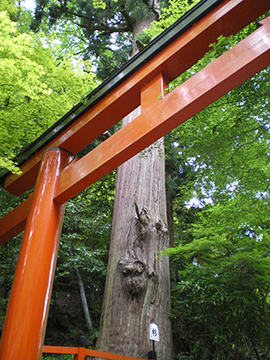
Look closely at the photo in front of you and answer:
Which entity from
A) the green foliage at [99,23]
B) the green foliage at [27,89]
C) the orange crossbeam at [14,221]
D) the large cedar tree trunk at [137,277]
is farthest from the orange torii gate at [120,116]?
the green foliage at [99,23]

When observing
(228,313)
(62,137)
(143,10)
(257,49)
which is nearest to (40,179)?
(62,137)

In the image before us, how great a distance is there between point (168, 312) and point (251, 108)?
8.92ft

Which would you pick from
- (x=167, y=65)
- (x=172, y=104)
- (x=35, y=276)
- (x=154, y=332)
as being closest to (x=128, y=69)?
(x=167, y=65)

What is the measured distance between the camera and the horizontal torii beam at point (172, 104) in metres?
1.85

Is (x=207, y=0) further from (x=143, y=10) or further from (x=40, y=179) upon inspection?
(x=143, y=10)

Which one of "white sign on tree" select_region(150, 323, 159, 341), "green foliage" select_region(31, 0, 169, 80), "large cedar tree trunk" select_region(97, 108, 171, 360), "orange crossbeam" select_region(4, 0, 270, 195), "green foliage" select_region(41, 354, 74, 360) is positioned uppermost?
"green foliage" select_region(31, 0, 169, 80)

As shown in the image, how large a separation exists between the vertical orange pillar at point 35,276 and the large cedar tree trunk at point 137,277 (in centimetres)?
130

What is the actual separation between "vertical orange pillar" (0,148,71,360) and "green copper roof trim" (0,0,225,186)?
1.31 ft

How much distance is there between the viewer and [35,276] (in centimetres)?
214

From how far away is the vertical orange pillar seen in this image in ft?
6.36

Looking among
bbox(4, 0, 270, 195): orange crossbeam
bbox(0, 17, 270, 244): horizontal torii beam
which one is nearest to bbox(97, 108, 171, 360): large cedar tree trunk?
bbox(4, 0, 270, 195): orange crossbeam

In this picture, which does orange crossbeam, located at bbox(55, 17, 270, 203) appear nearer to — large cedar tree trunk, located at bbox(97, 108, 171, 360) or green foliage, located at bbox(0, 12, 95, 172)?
green foliage, located at bbox(0, 12, 95, 172)

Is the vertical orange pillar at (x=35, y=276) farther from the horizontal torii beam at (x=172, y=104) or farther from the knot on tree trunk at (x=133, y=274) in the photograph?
the knot on tree trunk at (x=133, y=274)

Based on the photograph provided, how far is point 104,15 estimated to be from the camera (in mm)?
6695
